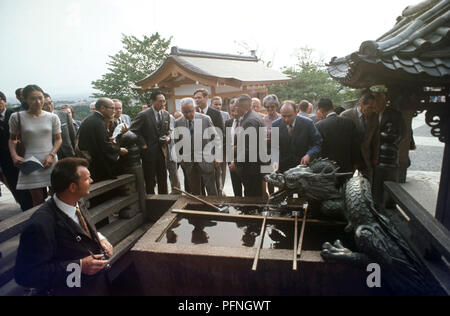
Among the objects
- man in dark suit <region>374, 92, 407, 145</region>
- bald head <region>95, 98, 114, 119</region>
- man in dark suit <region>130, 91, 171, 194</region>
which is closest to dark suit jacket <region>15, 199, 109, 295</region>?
bald head <region>95, 98, 114, 119</region>

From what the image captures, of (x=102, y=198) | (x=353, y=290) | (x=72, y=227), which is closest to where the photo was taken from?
(x=72, y=227)

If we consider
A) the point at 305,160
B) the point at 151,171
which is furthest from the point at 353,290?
the point at 151,171

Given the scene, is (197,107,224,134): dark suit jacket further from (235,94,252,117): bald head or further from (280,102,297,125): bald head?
(280,102,297,125): bald head

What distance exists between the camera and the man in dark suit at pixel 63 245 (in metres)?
1.75

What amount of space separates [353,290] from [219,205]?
6.35 feet

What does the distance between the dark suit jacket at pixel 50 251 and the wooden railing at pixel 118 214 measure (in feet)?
3.16

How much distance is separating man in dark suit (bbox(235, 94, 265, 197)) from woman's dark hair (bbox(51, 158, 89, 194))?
2.87 m

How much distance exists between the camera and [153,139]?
16.3 ft

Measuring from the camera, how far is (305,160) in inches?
143

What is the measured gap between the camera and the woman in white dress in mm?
3443

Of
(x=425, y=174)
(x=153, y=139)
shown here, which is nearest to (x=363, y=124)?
(x=153, y=139)

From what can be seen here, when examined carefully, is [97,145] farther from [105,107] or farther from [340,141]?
[340,141]

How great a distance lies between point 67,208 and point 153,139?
9.94ft
